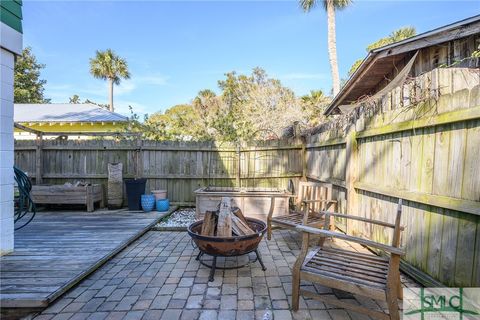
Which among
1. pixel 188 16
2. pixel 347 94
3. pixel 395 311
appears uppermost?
pixel 188 16

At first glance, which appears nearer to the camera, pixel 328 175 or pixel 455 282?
pixel 455 282

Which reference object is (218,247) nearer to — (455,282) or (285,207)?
(455,282)

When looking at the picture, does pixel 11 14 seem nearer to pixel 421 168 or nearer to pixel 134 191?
pixel 134 191

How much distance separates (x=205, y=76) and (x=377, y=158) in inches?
661

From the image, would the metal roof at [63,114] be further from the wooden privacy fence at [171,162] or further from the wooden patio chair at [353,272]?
the wooden patio chair at [353,272]

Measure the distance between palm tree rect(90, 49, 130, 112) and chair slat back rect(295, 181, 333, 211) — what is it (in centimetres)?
1969

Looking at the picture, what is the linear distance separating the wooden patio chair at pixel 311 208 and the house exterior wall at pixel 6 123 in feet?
11.1

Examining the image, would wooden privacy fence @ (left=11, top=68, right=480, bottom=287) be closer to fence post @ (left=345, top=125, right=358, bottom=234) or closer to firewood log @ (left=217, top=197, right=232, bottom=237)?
fence post @ (left=345, top=125, right=358, bottom=234)

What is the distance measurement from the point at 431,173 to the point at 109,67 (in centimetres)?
2178

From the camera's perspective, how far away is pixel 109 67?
19.3 m

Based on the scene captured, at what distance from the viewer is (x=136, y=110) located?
7.32 meters

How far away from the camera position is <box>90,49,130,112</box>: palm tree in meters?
19.2

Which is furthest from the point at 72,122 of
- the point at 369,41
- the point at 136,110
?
the point at 369,41

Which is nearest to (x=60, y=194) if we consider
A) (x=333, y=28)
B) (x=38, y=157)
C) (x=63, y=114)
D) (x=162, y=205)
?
(x=38, y=157)
